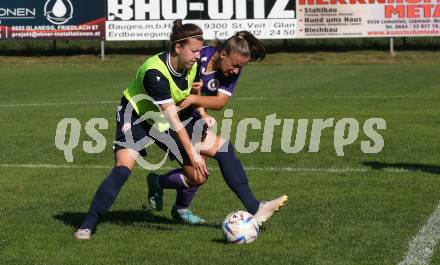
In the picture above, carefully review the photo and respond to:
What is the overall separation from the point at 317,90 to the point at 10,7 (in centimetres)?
1810

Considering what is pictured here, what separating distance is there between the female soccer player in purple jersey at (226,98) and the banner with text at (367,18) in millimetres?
28996

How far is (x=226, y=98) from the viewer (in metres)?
8.30

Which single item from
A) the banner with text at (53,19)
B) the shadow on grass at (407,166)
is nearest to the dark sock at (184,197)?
the shadow on grass at (407,166)

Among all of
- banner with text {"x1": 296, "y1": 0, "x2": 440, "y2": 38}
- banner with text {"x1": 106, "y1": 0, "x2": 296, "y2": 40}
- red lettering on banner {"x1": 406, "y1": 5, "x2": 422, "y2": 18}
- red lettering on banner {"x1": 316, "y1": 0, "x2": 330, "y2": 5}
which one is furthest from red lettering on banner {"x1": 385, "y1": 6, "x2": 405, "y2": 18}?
banner with text {"x1": 106, "y1": 0, "x2": 296, "y2": 40}

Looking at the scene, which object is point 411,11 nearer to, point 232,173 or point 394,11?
point 394,11

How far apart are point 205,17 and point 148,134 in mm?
29384

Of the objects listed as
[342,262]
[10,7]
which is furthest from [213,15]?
[342,262]

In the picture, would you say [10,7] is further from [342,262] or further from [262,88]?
[342,262]

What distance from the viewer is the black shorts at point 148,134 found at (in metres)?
8.16

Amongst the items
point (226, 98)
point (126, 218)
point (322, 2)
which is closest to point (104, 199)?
point (126, 218)

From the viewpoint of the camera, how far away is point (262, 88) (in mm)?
24938

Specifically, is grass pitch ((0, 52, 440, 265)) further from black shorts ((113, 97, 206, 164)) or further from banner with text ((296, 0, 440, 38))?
banner with text ((296, 0, 440, 38))

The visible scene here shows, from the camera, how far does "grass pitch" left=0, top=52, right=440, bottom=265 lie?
744 cm

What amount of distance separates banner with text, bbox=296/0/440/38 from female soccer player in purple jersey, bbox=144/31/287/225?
2900 centimetres
